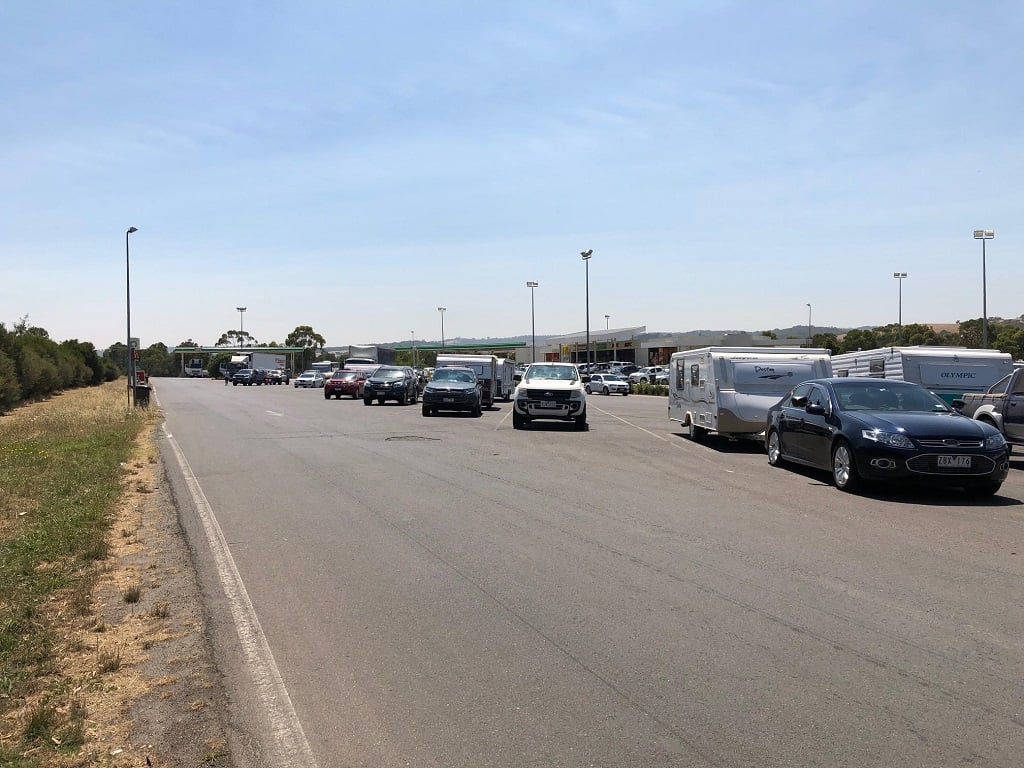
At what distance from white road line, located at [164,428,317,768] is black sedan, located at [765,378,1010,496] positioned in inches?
313

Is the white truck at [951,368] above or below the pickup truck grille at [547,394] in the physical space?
above

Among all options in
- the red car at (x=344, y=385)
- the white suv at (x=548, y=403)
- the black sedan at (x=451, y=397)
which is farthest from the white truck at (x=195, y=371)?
the white suv at (x=548, y=403)

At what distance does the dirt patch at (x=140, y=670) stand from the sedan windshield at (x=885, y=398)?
30.1ft

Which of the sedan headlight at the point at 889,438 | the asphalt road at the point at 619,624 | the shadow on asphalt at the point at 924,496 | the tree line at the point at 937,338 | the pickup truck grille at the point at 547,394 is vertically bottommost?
the shadow on asphalt at the point at 924,496

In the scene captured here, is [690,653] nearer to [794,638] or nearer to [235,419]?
[794,638]

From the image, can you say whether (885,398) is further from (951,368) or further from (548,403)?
(548,403)

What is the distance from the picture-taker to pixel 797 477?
1344cm

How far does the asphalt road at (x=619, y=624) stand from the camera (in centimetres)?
404

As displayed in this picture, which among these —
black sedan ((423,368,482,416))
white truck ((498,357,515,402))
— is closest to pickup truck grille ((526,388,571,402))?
black sedan ((423,368,482,416))

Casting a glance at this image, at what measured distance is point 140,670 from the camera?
5.02m

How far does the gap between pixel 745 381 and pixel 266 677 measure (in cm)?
1463

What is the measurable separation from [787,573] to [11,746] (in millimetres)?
5436

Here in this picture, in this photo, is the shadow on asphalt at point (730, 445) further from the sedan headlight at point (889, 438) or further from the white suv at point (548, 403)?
the sedan headlight at point (889, 438)

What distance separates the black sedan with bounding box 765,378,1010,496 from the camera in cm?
1083
